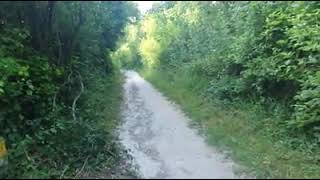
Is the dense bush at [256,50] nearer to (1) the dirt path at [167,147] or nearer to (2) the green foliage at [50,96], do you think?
(2) the green foliage at [50,96]

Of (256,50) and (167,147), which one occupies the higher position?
(256,50)

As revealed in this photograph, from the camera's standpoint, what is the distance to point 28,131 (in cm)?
890

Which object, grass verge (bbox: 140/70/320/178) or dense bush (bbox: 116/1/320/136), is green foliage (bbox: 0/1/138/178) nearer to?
dense bush (bbox: 116/1/320/136)

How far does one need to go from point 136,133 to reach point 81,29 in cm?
283

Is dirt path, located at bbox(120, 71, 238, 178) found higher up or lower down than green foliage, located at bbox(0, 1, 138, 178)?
lower down

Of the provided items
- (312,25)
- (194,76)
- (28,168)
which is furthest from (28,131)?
(194,76)

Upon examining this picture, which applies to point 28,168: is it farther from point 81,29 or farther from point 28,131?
point 81,29

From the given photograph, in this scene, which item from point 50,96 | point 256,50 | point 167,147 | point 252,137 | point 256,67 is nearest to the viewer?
point 167,147

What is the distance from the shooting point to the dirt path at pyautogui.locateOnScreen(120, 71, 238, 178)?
7.75 meters

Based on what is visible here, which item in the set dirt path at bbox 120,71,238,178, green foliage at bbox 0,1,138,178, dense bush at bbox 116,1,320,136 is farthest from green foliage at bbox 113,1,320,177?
green foliage at bbox 0,1,138,178

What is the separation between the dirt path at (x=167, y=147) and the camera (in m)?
7.75

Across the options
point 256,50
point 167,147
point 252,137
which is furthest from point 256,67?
point 167,147

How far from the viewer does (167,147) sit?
925 centimetres

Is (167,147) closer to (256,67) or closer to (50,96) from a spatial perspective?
(50,96)
